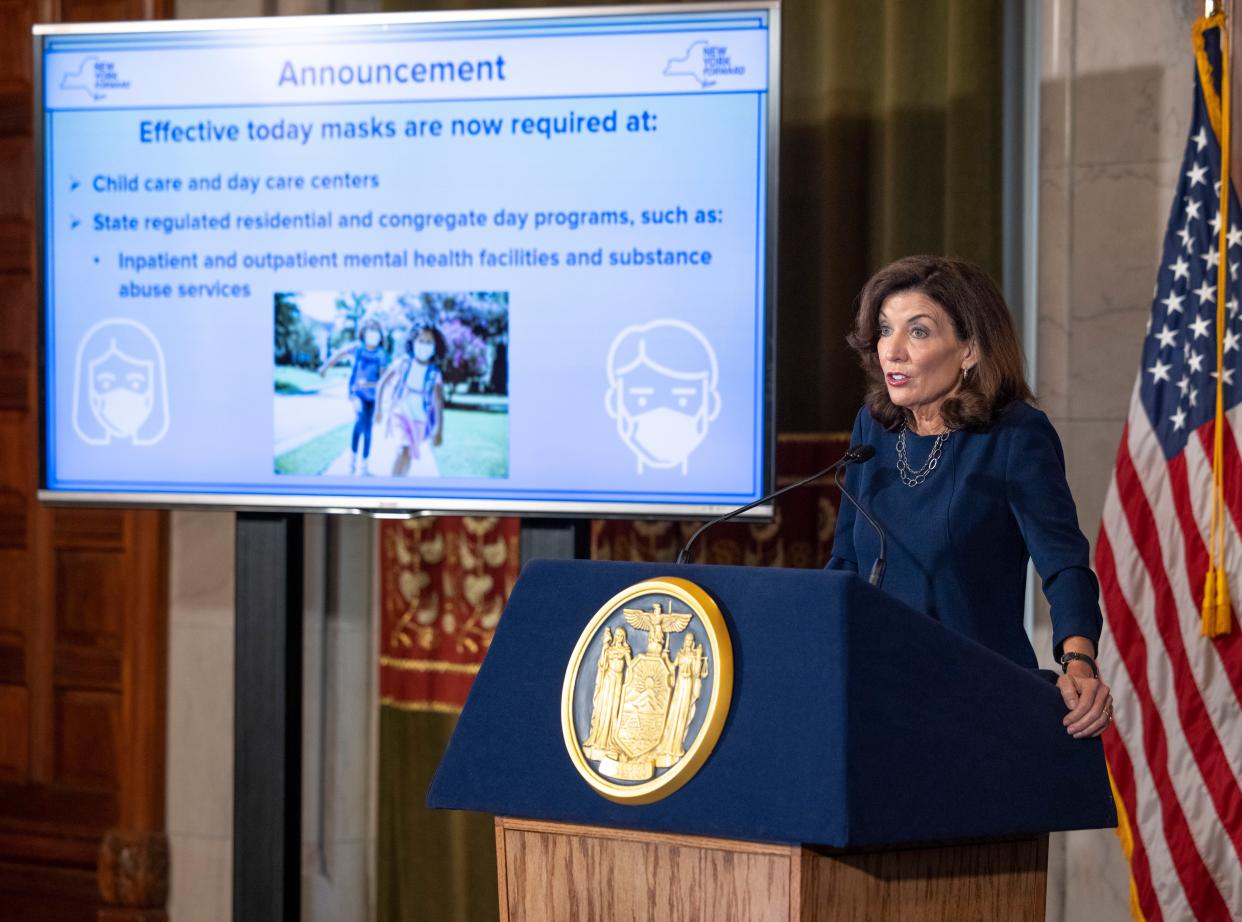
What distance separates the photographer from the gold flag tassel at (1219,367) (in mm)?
3375

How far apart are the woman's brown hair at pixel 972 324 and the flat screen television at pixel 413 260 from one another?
122cm

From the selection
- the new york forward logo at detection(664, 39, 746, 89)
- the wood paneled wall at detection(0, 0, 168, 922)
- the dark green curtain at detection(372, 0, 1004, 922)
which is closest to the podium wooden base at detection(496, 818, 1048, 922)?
the new york forward logo at detection(664, 39, 746, 89)

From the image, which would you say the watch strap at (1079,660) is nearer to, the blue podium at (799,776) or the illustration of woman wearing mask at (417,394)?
the blue podium at (799,776)

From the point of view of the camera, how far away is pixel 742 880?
1604 mm

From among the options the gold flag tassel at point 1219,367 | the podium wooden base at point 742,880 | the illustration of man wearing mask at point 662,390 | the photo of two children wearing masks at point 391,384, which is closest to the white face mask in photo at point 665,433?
the illustration of man wearing mask at point 662,390

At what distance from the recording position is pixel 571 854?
1.73 meters

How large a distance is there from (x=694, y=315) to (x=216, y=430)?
4.17 ft

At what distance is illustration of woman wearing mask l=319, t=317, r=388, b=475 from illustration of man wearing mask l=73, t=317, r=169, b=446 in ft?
1.58

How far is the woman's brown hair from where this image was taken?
7.25 feet

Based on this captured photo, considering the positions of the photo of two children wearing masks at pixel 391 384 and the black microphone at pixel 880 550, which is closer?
the black microphone at pixel 880 550

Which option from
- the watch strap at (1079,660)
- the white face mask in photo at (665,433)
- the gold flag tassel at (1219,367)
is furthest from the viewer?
the white face mask in photo at (665,433)

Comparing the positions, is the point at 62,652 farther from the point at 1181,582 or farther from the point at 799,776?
the point at 799,776

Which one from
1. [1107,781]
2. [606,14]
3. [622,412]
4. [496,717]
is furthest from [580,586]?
[606,14]

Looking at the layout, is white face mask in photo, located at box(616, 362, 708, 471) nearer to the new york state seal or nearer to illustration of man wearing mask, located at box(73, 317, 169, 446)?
illustration of man wearing mask, located at box(73, 317, 169, 446)
